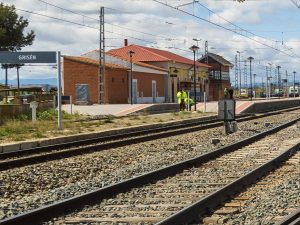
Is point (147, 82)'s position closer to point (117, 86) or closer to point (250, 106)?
point (117, 86)

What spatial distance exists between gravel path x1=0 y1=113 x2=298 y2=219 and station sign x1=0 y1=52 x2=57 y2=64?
5978 millimetres

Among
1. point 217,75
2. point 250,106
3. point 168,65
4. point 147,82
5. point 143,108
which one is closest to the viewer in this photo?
A: point 143,108

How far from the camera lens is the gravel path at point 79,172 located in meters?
9.11

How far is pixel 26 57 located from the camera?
2167 centimetres

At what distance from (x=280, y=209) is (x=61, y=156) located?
8.13 m

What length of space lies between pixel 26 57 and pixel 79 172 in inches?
420

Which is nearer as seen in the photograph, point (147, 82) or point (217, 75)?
point (147, 82)

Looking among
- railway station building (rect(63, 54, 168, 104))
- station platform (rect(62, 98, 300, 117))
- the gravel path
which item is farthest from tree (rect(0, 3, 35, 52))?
the gravel path

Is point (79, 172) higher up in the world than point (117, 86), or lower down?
lower down

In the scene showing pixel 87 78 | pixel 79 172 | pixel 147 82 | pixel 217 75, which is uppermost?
pixel 217 75

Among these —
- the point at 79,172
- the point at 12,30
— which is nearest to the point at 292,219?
the point at 79,172

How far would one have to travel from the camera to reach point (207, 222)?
722 cm

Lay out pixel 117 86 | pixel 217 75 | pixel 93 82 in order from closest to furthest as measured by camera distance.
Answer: pixel 93 82 → pixel 117 86 → pixel 217 75

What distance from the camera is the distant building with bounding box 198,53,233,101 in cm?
9244
